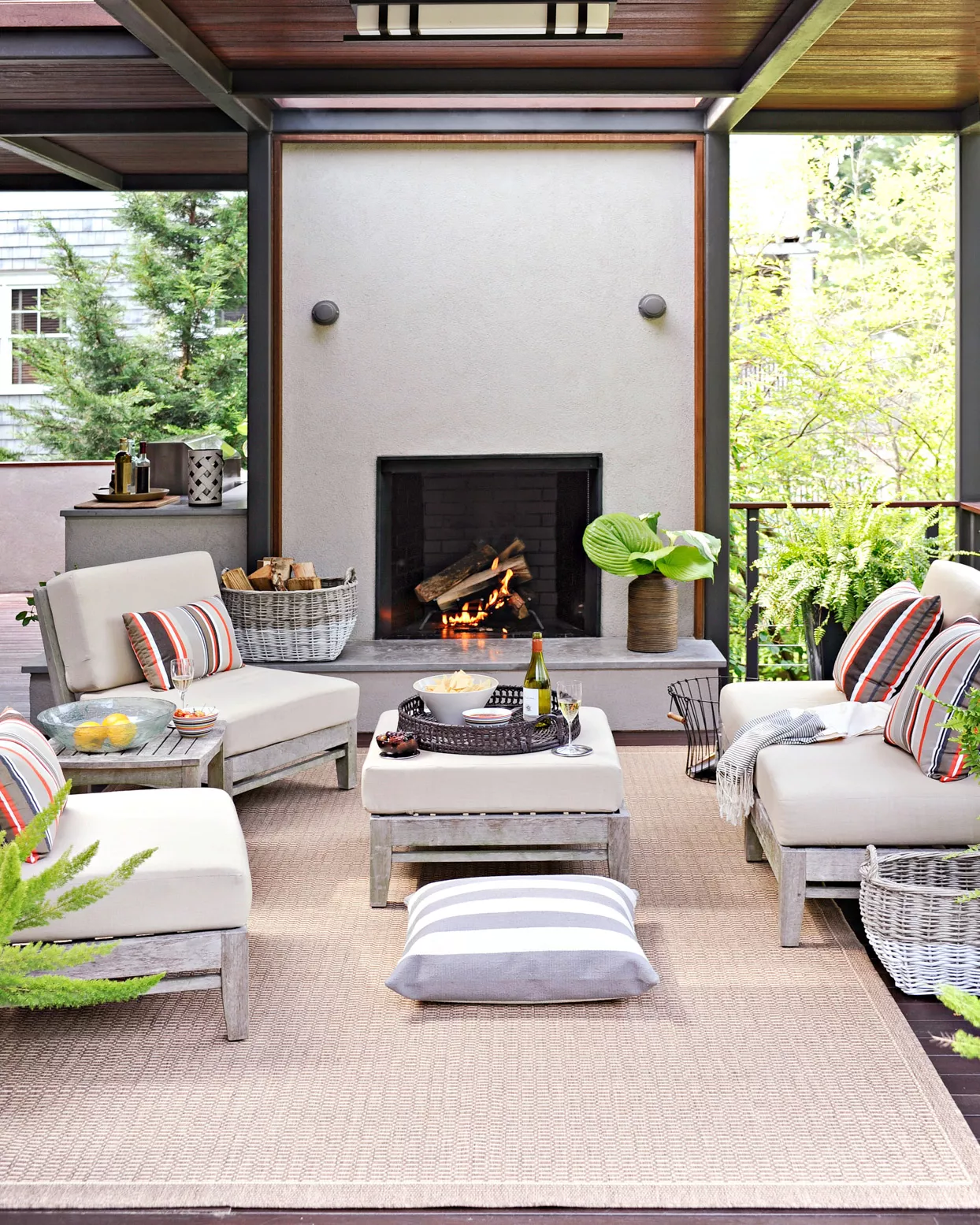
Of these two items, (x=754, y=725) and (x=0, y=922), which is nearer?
(x=0, y=922)

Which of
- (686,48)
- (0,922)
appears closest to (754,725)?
(686,48)

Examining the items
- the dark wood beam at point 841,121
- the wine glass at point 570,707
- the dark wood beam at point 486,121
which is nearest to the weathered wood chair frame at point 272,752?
the wine glass at point 570,707

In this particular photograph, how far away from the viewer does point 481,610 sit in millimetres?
6066

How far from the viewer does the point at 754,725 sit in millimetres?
3811

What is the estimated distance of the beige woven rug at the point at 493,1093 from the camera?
2.30m

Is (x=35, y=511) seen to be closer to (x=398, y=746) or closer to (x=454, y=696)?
(x=454, y=696)

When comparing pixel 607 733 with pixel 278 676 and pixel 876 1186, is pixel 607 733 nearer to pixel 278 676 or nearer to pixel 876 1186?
pixel 278 676

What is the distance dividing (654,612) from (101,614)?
2.31 metres

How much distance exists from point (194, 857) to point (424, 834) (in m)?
0.89

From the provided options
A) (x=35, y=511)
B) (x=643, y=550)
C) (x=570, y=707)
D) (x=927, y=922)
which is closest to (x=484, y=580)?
(x=643, y=550)

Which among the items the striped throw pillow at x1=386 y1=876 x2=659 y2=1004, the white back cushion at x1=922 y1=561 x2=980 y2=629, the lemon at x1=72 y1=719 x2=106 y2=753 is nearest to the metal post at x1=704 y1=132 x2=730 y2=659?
the white back cushion at x1=922 y1=561 x2=980 y2=629

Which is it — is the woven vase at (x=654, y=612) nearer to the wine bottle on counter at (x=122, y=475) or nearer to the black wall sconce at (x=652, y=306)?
the black wall sconce at (x=652, y=306)

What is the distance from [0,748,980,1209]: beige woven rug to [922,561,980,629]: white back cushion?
1.05 meters

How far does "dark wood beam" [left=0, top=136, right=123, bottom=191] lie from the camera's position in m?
6.16
